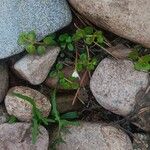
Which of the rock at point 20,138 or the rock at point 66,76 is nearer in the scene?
the rock at point 20,138

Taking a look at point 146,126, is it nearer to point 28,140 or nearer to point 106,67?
point 106,67

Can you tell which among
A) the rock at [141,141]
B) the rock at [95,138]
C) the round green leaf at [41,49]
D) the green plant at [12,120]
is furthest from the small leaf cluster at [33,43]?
the rock at [141,141]

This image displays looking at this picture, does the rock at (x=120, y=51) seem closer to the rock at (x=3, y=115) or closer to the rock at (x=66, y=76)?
the rock at (x=66, y=76)

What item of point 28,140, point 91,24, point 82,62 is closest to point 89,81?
point 82,62

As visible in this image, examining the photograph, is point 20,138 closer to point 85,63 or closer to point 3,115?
point 3,115

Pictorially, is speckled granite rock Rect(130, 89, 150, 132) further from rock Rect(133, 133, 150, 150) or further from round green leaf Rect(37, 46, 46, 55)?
round green leaf Rect(37, 46, 46, 55)

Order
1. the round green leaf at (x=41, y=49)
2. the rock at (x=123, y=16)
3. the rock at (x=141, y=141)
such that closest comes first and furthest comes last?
the rock at (x=123, y=16), the round green leaf at (x=41, y=49), the rock at (x=141, y=141)

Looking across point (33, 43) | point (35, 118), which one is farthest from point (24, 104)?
point (33, 43)
